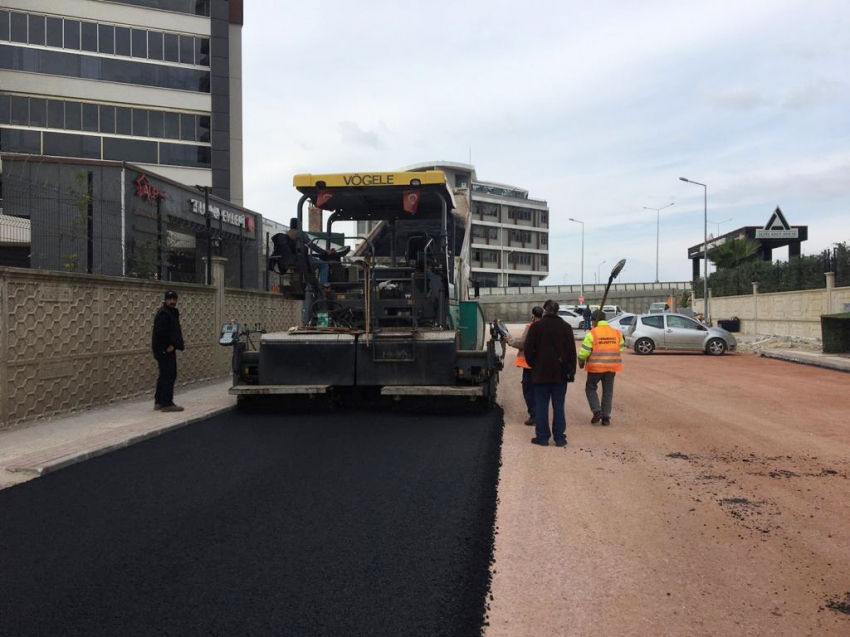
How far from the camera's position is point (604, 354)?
29.5ft

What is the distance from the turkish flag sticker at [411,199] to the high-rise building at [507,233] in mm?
75466

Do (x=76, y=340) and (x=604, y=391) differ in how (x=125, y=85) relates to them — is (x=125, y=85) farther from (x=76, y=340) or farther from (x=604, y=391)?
(x=604, y=391)

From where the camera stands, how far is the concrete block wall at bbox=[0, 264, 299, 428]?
8.27 meters

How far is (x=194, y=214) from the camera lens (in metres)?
28.3

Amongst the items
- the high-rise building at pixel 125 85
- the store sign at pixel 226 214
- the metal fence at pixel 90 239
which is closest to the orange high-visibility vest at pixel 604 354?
the metal fence at pixel 90 239

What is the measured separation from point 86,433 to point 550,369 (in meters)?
5.35

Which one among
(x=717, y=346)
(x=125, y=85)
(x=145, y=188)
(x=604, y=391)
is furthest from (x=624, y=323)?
(x=125, y=85)

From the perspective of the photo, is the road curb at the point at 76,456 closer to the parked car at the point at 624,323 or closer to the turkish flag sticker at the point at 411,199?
the turkish flag sticker at the point at 411,199

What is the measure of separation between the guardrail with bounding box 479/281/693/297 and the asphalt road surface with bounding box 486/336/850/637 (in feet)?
210

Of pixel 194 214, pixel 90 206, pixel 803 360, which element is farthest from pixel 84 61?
pixel 803 360

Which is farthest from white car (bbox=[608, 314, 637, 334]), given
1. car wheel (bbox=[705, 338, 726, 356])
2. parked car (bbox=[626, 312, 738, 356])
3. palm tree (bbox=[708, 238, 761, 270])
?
palm tree (bbox=[708, 238, 761, 270])

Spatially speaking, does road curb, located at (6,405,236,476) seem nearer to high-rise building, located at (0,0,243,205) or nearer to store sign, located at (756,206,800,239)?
high-rise building, located at (0,0,243,205)

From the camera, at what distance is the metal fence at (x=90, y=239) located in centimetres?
1084

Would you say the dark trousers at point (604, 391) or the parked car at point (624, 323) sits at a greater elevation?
the parked car at point (624, 323)
